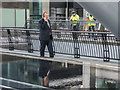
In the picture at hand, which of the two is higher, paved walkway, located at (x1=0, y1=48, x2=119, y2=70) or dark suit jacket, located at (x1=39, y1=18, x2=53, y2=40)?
dark suit jacket, located at (x1=39, y1=18, x2=53, y2=40)

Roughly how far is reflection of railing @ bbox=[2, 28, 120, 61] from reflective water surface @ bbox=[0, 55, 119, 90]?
1.46 m

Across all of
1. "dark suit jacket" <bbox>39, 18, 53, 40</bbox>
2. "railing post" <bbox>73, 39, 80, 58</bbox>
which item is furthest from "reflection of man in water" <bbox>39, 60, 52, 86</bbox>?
"railing post" <bbox>73, 39, 80, 58</bbox>

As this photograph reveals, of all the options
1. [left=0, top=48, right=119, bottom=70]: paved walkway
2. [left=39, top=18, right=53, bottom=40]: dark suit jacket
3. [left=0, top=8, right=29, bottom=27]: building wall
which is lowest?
[left=0, top=48, right=119, bottom=70]: paved walkway

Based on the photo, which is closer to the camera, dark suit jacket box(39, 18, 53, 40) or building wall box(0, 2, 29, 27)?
dark suit jacket box(39, 18, 53, 40)

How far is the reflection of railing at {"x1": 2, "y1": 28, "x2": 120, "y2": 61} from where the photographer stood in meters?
13.3

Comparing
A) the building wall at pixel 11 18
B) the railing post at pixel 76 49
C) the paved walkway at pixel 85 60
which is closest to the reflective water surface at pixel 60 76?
the paved walkway at pixel 85 60

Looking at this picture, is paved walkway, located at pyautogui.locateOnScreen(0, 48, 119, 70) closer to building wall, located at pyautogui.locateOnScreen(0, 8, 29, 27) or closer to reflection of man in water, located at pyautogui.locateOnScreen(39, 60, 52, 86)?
reflection of man in water, located at pyautogui.locateOnScreen(39, 60, 52, 86)

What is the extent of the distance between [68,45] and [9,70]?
4955mm

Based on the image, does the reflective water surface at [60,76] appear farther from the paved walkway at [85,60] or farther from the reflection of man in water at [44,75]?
the paved walkway at [85,60]

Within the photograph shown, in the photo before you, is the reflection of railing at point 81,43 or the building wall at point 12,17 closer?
the reflection of railing at point 81,43

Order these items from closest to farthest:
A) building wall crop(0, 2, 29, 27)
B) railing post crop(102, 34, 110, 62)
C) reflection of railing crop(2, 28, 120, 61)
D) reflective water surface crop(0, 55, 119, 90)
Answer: reflective water surface crop(0, 55, 119, 90) → railing post crop(102, 34, 110, 62) → reflection of railing crop(2, 28, 120, 61) → building wall crop(0, 2, 29, 27)

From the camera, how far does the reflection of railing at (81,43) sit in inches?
524

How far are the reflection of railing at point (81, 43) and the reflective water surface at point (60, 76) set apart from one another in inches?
57.4

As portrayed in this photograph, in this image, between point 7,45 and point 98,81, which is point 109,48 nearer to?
point 98,81
